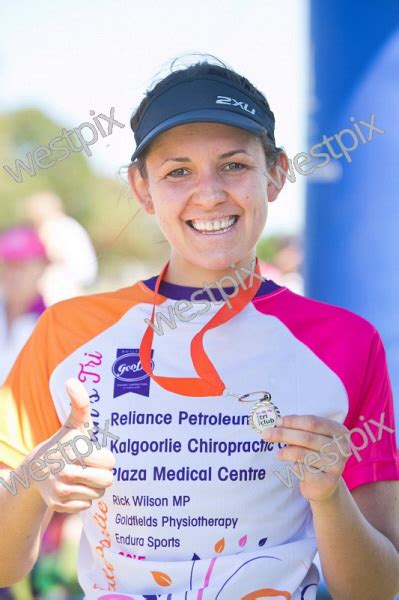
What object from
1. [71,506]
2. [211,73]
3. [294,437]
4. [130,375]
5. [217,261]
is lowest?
[71,506]

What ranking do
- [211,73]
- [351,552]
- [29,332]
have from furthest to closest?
[29,332] < [211,73] < [351,552]

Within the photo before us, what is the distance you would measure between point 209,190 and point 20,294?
2914 mm

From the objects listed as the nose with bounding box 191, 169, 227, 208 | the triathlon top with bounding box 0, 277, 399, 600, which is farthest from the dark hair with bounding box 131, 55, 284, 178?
the triathlon top with bounding box 0, 277, 399, 600

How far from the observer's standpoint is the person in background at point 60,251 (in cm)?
453

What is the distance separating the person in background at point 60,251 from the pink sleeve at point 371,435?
2.56m

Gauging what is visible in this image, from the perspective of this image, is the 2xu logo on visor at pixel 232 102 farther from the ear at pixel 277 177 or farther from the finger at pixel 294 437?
the finger at pixel 294 437

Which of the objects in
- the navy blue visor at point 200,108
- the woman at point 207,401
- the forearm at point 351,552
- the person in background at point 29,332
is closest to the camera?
the forearm at point 351,552

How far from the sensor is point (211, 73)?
2.03 m

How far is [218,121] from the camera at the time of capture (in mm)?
1868

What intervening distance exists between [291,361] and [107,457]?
51 centimetres

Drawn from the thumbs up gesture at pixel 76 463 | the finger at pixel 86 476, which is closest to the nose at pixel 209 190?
the thumbs up gesture at pixel 76 463

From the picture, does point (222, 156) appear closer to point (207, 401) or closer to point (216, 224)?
point (216, 224)

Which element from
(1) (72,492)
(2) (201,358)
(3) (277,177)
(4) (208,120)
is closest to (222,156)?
(4) (208,120)

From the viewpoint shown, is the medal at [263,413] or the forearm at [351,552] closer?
the forearm at [351,552]
